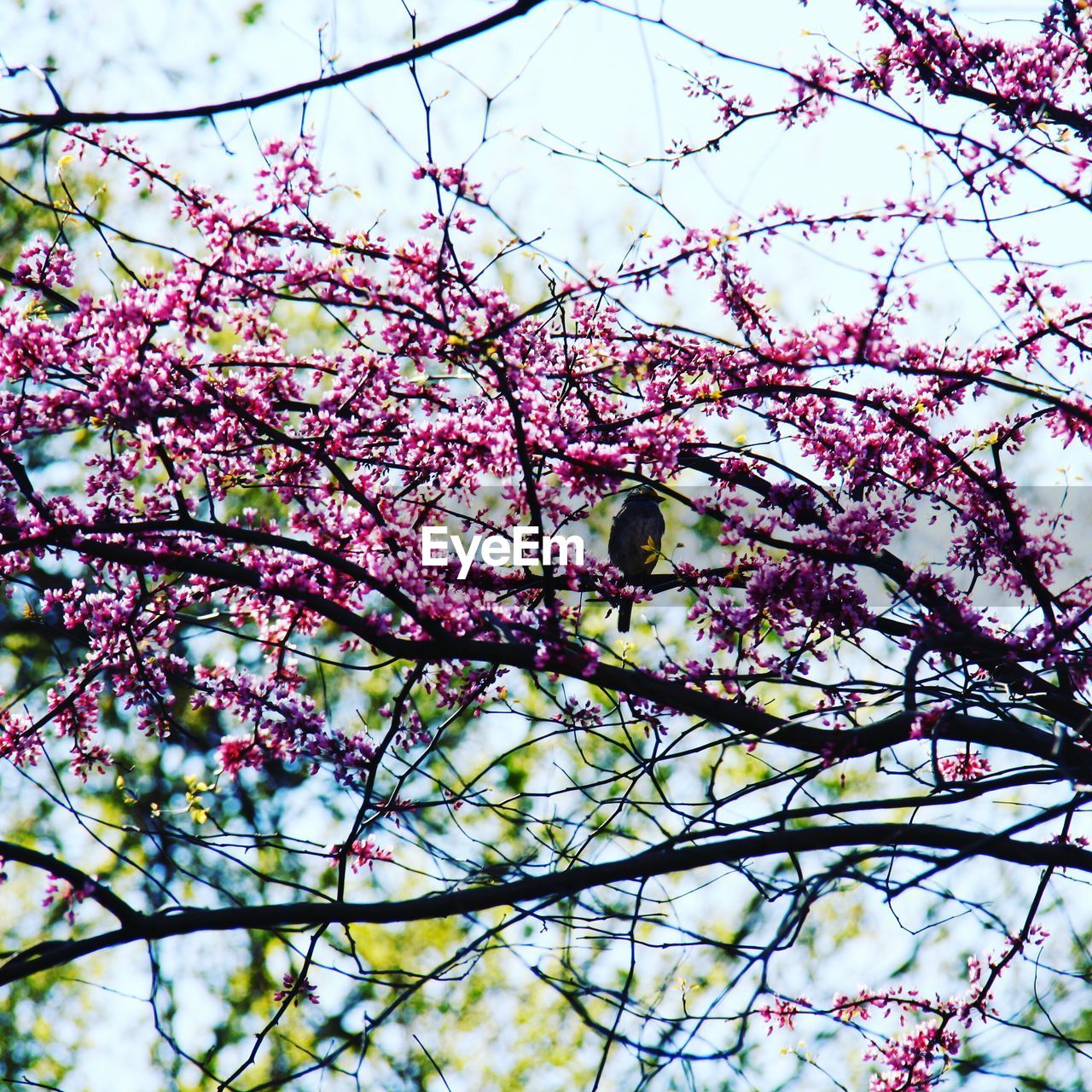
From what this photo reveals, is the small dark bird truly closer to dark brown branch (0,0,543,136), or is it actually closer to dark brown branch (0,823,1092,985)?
dark brown branch (0,823,1092,985)

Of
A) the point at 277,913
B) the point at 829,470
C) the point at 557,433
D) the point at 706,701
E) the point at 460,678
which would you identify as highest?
the point at 829,470

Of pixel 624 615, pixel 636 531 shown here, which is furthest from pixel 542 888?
pixel 636 531

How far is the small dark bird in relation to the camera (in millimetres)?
5801

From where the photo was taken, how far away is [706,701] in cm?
379

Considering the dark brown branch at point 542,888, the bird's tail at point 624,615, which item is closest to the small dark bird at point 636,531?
the bird's tail at point 624,615

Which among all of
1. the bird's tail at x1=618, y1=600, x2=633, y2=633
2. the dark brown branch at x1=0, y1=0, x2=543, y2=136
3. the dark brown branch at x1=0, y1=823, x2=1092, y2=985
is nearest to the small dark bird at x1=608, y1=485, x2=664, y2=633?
the bird's tail at x1=618, y1=600, x2=633, y2=633

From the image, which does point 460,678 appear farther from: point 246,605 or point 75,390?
point 75,390

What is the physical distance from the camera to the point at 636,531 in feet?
19.5

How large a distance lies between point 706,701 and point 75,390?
2.51 metres

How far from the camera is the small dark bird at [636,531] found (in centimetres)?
580

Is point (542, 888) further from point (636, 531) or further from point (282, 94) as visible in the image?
point (636, 531)

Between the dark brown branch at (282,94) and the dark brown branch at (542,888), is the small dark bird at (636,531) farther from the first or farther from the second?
the dark brown branch at (282,94)

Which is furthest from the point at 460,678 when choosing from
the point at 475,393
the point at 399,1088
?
the point at 399,1088

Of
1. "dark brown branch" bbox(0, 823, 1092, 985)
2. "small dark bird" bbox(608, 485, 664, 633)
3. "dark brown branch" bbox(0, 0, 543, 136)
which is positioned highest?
"small dark bird" bbox(608, 485, 664, 633)
